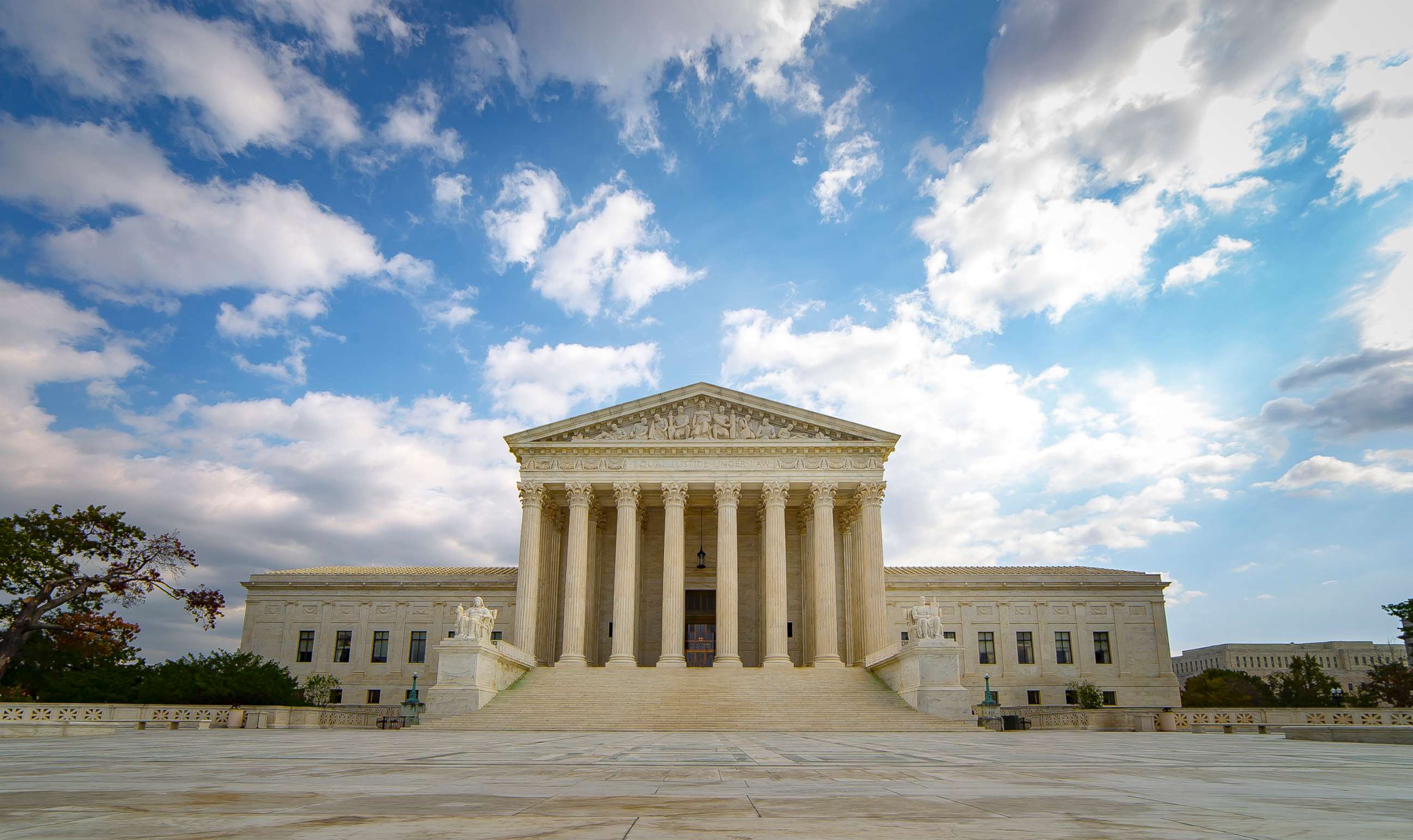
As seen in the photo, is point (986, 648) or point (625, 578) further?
point (986, 648)

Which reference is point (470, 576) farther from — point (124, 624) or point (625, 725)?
point (625, 725)

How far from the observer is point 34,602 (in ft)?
128

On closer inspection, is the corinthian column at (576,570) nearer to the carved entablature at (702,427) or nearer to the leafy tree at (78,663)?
the carved entablature at (702,427)

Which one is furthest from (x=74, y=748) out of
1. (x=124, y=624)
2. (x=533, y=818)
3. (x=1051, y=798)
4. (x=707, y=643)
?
(x=707, y=643)

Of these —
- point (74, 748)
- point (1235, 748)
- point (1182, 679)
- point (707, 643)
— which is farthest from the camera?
point (1182, 679)

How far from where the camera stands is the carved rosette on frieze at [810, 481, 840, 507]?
48344 millimetres

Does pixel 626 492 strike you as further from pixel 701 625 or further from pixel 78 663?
pixel 78 663

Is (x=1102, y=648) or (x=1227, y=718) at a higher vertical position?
(x=1102, y=648)

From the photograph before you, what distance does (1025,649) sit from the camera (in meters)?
58.5

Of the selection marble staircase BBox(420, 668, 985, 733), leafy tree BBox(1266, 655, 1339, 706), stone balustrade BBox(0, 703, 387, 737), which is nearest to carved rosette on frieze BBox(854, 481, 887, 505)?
marble staircase BBox(420, 668, 985, 733)

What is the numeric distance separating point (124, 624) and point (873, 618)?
36.2m

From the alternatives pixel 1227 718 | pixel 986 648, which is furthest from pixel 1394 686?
pixel 1227 718

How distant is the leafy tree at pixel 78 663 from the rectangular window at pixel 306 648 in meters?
15.8

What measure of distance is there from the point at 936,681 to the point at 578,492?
21.8 m
